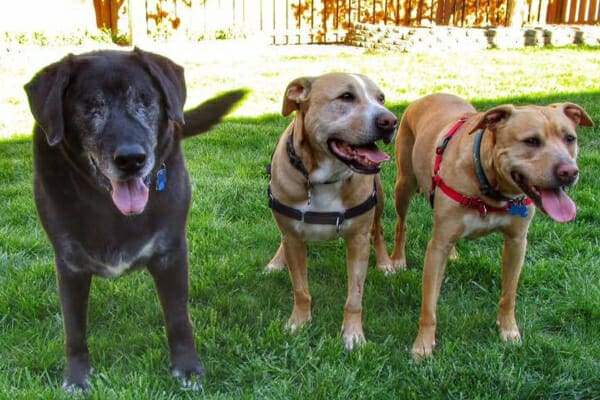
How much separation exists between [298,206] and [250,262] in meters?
0.91

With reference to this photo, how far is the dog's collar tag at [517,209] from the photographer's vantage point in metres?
3.30

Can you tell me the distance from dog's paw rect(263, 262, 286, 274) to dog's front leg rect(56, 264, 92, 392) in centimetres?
141

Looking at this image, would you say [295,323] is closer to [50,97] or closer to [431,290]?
[431,290]

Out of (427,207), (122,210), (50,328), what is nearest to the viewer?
(122,210)

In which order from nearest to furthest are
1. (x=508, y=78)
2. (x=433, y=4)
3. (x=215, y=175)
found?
(x=215, y=175), (x=508, y=78), (x=433, y=4)

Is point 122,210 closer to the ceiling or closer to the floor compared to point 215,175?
closer to the ceiling

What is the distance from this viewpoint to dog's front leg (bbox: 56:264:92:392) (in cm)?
296

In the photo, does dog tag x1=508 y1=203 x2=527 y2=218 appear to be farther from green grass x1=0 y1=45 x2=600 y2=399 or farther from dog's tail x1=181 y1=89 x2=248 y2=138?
dog's tail x1=181 y1=89 x2=248 y2=138

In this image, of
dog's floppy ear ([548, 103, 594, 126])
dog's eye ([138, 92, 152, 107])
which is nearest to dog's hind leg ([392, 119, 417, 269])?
dog's floppy ear ([548, 103, 594, 126])

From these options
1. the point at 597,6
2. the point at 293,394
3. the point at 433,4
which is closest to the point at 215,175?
the point at 293,394

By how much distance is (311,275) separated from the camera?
4230 millimetres

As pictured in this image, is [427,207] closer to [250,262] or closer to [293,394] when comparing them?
[250,262]

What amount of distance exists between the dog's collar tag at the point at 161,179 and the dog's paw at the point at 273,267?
1.46 m

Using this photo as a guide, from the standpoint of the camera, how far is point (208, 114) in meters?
3.89
